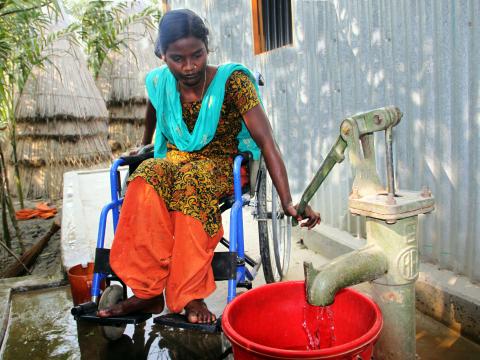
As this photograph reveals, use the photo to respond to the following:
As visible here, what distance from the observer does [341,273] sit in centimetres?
144

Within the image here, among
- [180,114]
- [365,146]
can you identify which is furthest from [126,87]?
[365,146]

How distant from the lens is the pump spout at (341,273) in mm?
1407

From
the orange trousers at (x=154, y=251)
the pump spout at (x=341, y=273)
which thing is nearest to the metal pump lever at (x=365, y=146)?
the pump spout at (x=341, y=273)

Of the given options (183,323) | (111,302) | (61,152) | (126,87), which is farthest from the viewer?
(126,87)

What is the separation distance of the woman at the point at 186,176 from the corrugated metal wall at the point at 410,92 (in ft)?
2.85

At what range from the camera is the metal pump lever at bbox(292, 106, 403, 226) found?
1.51 metres

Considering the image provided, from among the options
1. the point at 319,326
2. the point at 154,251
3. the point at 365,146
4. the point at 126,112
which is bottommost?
the point at 319,326

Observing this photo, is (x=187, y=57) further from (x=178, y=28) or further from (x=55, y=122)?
(x=55, y=122)

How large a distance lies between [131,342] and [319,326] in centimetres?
126

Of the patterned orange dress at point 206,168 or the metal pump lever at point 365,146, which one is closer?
the metal pump lever at point 365,146

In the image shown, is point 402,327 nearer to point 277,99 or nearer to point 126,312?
point 126,312

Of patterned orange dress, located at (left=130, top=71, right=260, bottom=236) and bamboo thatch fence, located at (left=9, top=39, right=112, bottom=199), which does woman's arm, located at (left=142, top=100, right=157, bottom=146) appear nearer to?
patterned orange dress, located at (left=130, top=71, right=260, bottom=236)

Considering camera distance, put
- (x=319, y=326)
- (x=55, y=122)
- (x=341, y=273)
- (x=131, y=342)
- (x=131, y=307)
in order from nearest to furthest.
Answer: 1. (x=341, y=273)
2. (x=319, y=326)
3. (x=131, y=307)
4. (x=131, y=342)
5. (x=55, y=122)

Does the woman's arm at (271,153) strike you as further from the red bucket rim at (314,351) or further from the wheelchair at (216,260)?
the red bucket rim at (314,351)
